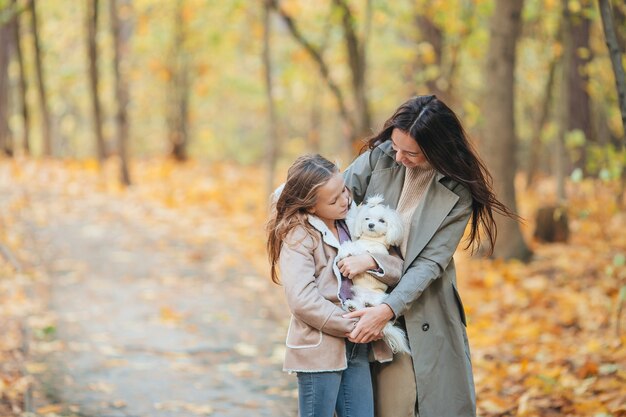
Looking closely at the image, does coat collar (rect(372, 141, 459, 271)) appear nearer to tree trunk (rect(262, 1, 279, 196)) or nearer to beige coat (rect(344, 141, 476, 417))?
beige coat (rect(344, 141, 476, 417))

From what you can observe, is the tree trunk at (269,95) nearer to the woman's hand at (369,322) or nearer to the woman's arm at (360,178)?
the woman's arm at (360,178)

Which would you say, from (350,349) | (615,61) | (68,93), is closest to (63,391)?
(350,349)

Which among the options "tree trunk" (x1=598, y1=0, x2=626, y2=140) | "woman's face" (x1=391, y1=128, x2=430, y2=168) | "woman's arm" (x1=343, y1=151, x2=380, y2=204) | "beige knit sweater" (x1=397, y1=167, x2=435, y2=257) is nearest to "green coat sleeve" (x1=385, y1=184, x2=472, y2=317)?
"beige knit sweater" (x1=397, y1=167, x2=435, y2=257)

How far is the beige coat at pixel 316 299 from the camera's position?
3217 millimetres

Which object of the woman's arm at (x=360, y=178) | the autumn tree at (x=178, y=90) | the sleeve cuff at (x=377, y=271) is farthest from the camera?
the autumn tree at (x=178, y=90)

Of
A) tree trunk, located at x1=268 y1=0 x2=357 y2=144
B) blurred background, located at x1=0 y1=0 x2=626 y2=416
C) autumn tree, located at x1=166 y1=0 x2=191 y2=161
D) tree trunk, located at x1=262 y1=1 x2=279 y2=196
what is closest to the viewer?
blurred background, located at x1=0 y1=0 x2=626 y2=416

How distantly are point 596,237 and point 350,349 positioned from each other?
9113 mm

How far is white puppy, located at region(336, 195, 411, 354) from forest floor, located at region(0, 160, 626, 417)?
230cm

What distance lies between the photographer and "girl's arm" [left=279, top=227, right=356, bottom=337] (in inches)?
126

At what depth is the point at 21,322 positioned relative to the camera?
7621 mm

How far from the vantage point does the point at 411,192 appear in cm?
358

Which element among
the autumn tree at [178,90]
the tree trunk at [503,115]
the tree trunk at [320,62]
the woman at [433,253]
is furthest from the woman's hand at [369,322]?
the autumn tree at [178,90]

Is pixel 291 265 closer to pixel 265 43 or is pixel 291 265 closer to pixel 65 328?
pixel 65 328

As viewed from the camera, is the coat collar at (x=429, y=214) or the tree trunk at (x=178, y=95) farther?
the tree trunk at (x=178, y=95)
